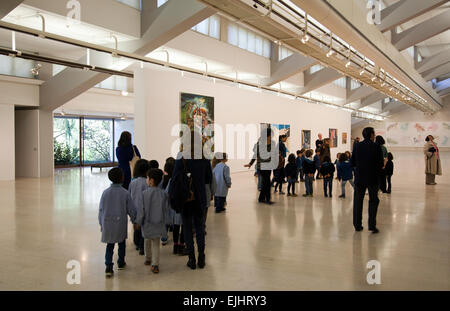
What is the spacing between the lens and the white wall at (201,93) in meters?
13.0

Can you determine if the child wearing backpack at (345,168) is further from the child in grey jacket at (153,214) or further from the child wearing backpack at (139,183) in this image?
the child in grey jacket at (153,214)

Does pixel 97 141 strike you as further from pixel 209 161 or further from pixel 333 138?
pixel 209 161

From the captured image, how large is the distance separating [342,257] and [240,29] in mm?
15182

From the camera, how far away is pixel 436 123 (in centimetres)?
4259

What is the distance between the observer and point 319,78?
72.0ft

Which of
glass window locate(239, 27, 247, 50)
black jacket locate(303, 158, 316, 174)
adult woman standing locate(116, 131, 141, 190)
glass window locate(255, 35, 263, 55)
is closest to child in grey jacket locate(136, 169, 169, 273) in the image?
adult woman standing locate(116, 131, 141, 190)

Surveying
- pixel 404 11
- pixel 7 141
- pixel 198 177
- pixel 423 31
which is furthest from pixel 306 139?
pixel 198 177

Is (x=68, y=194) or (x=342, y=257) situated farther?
(x=68, y=194)

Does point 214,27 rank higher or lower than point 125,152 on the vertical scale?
higher

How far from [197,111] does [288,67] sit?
615cm

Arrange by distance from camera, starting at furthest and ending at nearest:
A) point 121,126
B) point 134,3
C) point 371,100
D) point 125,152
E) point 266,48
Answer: point 371,100 < point 121,126 < point 266,48 < point 134,3 < point 125,152
